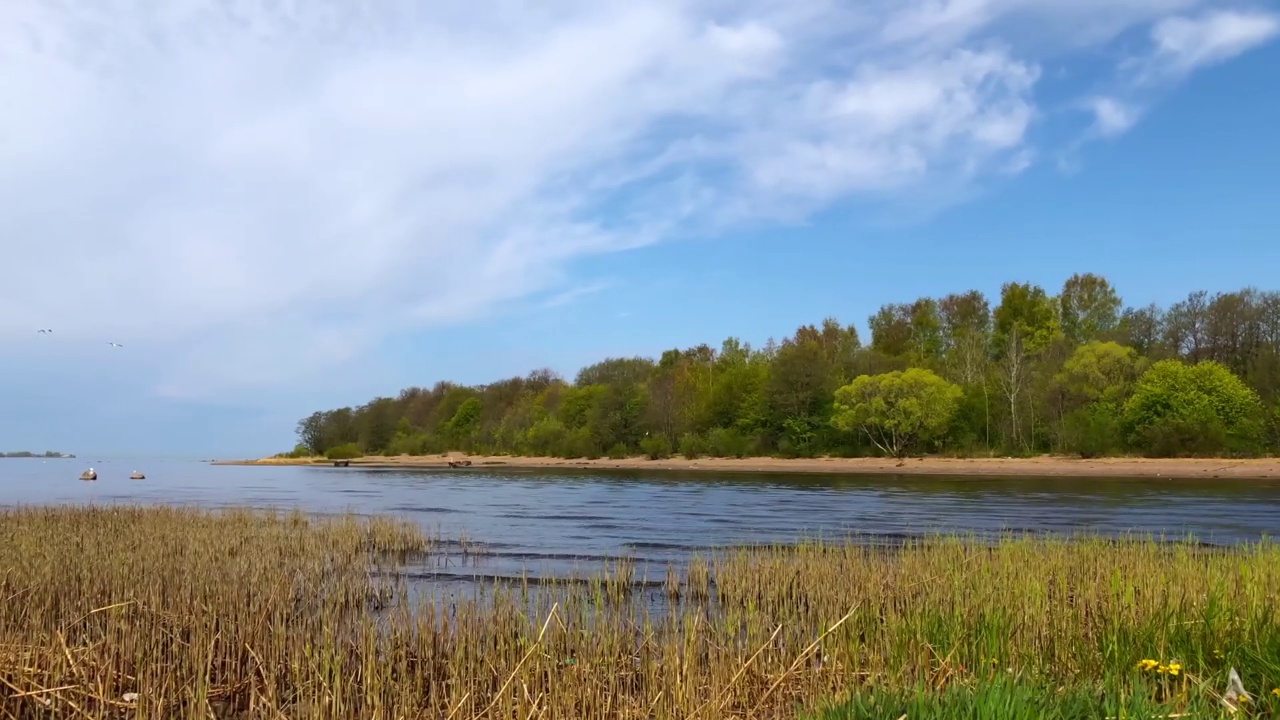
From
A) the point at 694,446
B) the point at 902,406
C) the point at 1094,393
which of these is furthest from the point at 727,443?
the point at 1094,393

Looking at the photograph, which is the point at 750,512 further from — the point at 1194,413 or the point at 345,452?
the point at 345,452

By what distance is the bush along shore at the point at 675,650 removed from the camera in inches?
284

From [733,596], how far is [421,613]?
570cm

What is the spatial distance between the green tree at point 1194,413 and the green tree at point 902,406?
18.0 m

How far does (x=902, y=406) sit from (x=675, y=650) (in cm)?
8194

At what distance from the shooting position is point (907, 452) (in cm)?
9075

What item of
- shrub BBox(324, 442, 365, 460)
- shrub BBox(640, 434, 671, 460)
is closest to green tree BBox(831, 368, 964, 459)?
shrub BBox(640, 434, 671, 460)

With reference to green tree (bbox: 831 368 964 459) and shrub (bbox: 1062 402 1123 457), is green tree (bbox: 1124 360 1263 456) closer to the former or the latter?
shrub (bbox: 1062 402 1123 457)

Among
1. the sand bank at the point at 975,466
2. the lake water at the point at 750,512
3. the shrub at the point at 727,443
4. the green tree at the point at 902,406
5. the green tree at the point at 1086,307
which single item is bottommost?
the sand bank at the point at 975,466

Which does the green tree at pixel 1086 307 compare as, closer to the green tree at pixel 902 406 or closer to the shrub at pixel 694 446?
the green tree at pixel 902 406

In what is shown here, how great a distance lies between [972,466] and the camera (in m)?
77.5

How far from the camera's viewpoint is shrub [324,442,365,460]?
514ft

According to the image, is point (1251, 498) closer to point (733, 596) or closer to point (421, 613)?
point (733, 596)

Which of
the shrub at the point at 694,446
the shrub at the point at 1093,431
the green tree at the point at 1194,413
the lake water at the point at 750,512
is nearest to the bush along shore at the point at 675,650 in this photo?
the lake water at the point at 750,512
